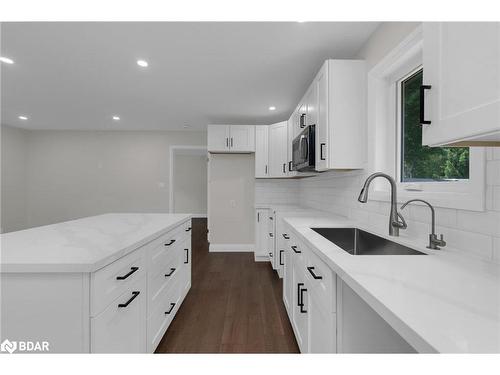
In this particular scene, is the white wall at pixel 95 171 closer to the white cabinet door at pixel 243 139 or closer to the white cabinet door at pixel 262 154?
the white cabinet door at pixel 243 139

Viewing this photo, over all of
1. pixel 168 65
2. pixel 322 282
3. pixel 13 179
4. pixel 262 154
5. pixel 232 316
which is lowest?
pixel 232 316

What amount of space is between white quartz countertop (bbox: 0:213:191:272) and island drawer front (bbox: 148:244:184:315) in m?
0.26

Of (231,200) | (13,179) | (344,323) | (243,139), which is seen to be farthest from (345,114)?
(13,179)

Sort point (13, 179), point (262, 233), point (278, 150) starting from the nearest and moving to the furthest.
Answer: point (262, 233) < point (278, 150) < point (13, 179)

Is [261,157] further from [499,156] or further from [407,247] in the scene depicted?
[499,156]

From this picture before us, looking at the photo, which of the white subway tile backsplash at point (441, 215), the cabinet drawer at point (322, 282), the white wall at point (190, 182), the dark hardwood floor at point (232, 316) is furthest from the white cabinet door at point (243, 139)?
the white wall at point (190, 182)

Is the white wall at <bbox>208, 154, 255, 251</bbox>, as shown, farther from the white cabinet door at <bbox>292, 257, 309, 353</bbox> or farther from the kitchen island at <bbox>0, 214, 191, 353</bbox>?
the kitchen island at <bbox>0, 214, 191, 353</bbox>

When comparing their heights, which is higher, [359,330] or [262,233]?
[359,330]

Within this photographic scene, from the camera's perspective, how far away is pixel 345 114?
2.02 meters

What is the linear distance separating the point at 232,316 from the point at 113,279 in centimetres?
144

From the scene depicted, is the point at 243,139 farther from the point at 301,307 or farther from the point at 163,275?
the point at 301,307

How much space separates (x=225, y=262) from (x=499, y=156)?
3.49 metres

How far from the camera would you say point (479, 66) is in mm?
686

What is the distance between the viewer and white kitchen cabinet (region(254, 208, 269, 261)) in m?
Answer: 3.88
